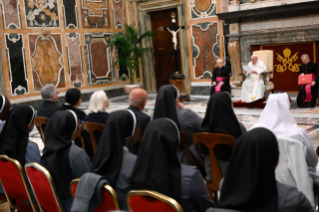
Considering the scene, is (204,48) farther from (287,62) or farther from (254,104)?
(254,104)

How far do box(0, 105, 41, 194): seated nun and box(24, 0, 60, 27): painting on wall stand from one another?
24.5 feet

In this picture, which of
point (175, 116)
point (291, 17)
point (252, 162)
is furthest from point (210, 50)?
point (252, 162)

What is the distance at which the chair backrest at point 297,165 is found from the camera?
249cm

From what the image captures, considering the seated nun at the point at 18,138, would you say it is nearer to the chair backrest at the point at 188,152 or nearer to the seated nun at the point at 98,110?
the seated nun at the point at 98,110

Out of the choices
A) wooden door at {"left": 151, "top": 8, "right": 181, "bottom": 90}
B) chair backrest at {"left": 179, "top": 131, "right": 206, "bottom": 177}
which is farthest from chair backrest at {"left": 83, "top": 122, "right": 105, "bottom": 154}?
wooden door at {"left": 151, "top": 8, "right": 181, "bottom": 90}

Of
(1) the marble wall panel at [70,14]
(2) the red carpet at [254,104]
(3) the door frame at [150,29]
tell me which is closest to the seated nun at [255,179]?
(2) the red carpet at [254,104]

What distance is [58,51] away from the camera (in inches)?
409

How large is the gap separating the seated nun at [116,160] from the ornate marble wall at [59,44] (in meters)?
8.14

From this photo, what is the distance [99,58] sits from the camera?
11.4 metres

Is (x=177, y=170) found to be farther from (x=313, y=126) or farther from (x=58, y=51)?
(x=58, y=51)

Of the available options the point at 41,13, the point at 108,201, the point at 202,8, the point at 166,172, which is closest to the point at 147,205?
the point at 166,172

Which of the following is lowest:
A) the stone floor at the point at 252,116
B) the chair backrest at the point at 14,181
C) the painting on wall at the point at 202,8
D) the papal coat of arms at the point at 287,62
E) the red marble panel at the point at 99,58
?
the stone floor at the point at 252,116

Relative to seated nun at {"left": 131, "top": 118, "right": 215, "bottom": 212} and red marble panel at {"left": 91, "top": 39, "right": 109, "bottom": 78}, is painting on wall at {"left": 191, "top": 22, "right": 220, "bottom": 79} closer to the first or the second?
red marble panel at {"left": 91, "top": 39, "right": 109, "bottom": 78}

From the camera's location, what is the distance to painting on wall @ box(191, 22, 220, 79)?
1015cm
